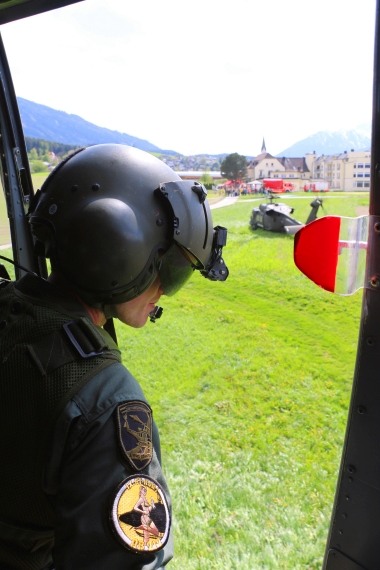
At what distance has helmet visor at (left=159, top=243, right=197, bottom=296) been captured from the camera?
1.13 metres

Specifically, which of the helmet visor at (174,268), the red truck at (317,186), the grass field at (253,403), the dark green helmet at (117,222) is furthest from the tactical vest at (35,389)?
the red truck at (317,186)

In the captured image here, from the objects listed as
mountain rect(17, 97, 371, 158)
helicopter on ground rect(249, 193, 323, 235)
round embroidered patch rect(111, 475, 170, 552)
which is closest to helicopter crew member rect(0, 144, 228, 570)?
round embroidered patch rect(111, 475, 170, 552)

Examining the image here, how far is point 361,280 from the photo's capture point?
1.03 m

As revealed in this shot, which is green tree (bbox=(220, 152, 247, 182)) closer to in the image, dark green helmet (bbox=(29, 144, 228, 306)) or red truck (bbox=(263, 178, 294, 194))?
red truck (bbox=(263, 178, 294, 194))

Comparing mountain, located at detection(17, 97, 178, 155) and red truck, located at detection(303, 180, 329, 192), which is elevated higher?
mountain, located at detection(17, 97, 178, 155)

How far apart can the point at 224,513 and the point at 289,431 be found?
0.43m

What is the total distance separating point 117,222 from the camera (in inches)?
38.3

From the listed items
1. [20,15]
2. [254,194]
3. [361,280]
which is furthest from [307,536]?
[20,15]

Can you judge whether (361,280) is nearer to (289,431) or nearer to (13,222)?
(289,431)

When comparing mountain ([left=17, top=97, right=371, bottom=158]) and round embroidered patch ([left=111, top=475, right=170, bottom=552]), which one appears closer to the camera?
round embroidered patch ([left=111, top=475, right=170, bottom=552])

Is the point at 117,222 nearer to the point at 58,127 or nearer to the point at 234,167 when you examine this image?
the point at 234,167

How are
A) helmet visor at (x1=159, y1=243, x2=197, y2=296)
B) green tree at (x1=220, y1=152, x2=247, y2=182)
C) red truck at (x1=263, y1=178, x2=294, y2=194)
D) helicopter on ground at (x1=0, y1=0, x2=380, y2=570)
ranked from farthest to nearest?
green tree at (x1=220, y1=152, x2=247, y2=182) → red truck at (x1=263, y1=178, x2=294, y2=194) → helmet visor at (x1=159, y1=243, x2=197, y2=296) → helicopter on ground at (x1=0, y1=0, x2=380, y2=570)

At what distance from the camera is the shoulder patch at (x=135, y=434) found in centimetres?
79

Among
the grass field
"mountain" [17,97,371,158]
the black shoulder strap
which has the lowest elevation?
the grass field
